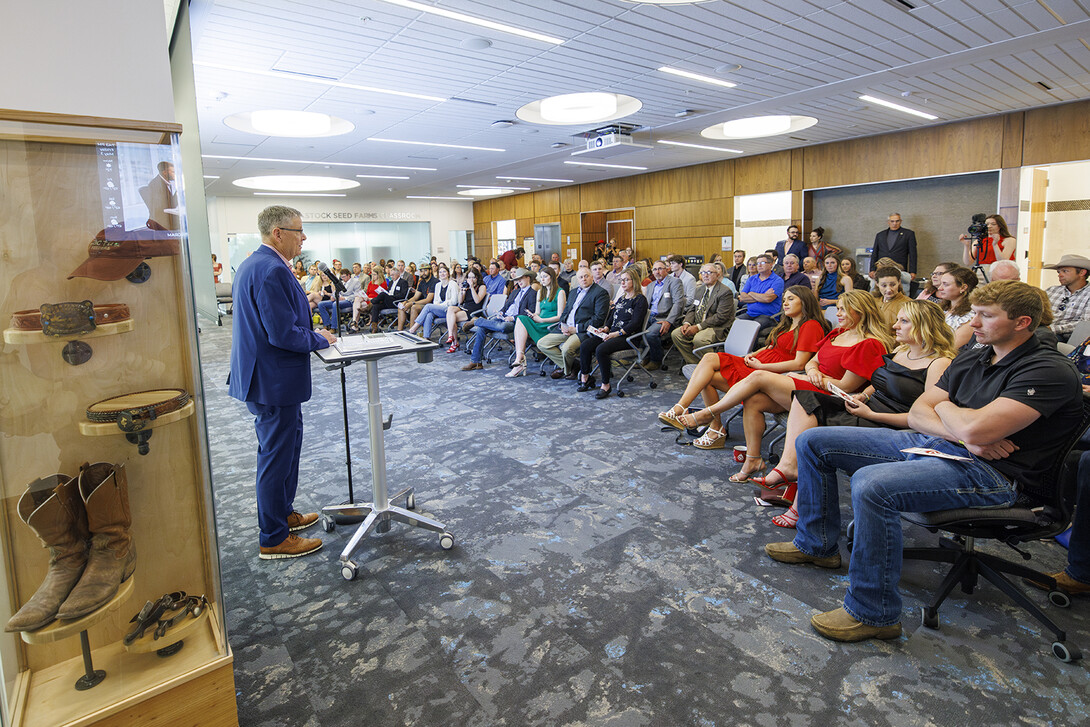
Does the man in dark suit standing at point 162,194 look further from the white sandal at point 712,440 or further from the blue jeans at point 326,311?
the blue jeans at point 326,311

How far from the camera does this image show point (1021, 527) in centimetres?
213

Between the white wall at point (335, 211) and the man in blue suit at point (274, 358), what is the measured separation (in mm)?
15478

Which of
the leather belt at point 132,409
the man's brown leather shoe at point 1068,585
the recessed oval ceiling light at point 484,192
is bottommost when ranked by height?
the man's brown leather shoe at point 1068,585

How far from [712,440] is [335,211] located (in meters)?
18.2

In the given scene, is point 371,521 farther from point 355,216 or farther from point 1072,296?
point 355,216

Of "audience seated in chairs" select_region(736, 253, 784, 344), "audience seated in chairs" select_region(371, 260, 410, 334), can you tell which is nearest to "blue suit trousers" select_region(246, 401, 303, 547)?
"audience seated in chairs" select_region(736, 253, 784, 344)

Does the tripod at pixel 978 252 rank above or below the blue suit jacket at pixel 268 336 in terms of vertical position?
above

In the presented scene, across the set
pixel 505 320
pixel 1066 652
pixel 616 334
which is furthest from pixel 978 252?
pixel 1066 652

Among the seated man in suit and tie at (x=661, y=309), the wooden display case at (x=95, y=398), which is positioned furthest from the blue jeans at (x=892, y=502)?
the seated man in suit and tie at (x=661, y=309)

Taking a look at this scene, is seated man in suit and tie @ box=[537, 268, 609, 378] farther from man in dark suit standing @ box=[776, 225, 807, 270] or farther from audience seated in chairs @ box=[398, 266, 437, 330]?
man in dark suit standing @ box=[776, 225, 807, 270]

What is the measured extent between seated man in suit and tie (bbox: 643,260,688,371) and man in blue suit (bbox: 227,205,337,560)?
14.1 ft

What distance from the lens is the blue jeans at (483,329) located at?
7.82m

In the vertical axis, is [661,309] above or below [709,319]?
above

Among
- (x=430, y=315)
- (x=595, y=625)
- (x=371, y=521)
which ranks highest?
(x=430, y=315)
